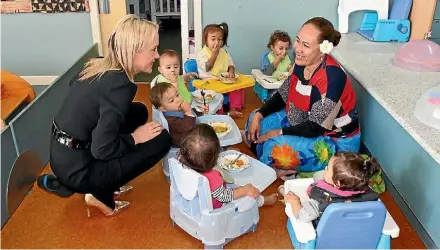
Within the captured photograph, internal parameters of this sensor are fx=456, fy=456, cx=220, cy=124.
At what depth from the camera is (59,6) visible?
132 inches

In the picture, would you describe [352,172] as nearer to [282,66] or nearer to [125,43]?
[125,43]

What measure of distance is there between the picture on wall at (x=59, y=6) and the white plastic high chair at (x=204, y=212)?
80.3 inches

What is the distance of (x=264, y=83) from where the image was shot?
2.85 metres

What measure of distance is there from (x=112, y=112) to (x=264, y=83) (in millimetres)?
1354

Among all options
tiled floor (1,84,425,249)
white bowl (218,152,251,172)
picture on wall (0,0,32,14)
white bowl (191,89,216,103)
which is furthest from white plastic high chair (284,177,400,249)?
picture on wall (0,0,32,14)

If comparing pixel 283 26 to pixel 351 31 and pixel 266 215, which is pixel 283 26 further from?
pixel 266 215

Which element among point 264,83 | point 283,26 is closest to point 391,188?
point 264,83

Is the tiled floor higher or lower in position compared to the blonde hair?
lower

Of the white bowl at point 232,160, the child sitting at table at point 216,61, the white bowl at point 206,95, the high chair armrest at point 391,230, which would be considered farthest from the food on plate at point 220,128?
the high chair armrest at point 391,230

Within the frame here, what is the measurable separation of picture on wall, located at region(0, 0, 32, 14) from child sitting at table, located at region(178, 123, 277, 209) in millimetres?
2240

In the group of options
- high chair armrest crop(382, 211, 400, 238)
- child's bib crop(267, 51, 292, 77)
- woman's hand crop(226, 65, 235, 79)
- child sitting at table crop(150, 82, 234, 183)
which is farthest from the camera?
child's bib crop(267, 51, 292, 77)

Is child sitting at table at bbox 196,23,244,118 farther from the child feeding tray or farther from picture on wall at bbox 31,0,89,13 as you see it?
picture on wall at bbox 31,0,89,13

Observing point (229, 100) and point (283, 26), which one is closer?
point (229, 100)

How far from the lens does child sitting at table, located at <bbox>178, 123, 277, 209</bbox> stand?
167 centimetres
